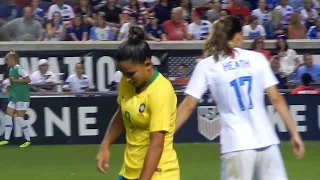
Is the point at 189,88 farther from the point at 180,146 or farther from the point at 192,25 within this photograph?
the point at 192,25

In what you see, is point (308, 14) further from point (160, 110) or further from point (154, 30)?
point (160, 110)

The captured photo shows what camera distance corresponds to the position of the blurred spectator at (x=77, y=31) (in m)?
16.4

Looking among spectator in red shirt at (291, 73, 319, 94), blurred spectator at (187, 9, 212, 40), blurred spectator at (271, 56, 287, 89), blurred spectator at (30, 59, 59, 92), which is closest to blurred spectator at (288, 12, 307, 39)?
blurred spectator at (271, 56, 287, 89)

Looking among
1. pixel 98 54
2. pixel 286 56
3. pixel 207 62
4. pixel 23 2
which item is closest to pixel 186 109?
pixel 207 62

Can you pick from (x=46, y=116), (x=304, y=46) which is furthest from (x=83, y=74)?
(x=304, y=46)

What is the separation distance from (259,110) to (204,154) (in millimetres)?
7664

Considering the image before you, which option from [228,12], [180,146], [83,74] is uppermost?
[228,12]

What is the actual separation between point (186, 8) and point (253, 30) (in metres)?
1.67

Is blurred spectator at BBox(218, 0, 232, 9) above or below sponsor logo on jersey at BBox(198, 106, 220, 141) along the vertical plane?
above

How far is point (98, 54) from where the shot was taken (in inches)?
606

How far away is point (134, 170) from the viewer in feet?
16.4

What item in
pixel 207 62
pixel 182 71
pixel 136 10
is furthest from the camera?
pixel 136 10

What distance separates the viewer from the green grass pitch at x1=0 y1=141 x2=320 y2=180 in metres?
10.9

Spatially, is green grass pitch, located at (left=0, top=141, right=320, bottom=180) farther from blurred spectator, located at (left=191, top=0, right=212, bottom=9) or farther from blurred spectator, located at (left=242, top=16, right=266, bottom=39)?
blurred spectator, located at (left=191, top=0, right=212, bottom=9)
